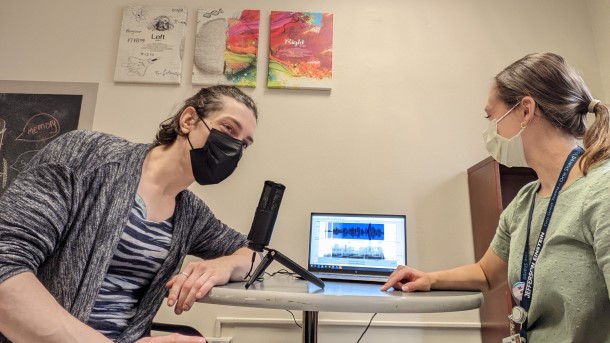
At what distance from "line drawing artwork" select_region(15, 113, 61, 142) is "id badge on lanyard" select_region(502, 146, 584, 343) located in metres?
2.22

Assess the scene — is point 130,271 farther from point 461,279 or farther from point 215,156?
point 461,279

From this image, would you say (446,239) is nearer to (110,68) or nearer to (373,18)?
(373,18)

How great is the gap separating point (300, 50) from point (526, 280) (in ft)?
5.32

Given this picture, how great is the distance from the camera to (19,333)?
583 millimetres

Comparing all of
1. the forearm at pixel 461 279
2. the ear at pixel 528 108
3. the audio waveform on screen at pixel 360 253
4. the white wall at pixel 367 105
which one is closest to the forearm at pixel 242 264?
the forearm at pixel 461 279

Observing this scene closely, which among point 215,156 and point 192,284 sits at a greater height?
point 215,156

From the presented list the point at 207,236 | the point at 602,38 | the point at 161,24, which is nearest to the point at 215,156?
the point at 207,236

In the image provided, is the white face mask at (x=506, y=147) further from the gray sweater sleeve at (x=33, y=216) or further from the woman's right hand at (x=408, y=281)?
the gray sweater sleeve at (x=33, y=216)

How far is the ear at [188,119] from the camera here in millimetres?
1015

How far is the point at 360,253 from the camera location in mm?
1586

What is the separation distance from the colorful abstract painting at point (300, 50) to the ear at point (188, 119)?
99 cm

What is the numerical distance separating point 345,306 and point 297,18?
1813 mm

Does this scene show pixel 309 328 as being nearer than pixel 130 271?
No

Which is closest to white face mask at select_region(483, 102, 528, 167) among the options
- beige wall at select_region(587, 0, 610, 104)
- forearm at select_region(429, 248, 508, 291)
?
forearm at select_region(429, 248, 508, 291)
